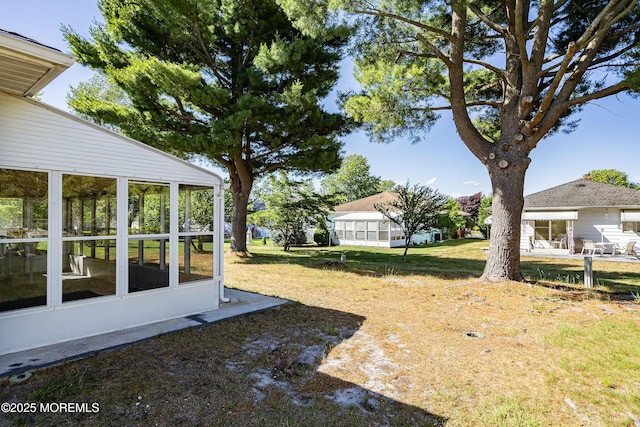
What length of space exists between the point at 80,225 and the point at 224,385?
3.62 metres

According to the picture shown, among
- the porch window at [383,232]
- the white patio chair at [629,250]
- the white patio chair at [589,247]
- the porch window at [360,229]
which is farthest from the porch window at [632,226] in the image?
the porch window at [360,229]

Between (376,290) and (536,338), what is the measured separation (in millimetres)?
3955

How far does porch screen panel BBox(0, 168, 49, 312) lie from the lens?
4355 millimetres

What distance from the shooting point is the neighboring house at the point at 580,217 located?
17328 mm

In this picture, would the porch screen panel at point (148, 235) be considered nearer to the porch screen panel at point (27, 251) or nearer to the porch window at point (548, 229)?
the porch screen panel at point (27, 251)

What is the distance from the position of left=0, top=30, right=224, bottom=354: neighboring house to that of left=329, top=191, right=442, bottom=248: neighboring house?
61.0ft

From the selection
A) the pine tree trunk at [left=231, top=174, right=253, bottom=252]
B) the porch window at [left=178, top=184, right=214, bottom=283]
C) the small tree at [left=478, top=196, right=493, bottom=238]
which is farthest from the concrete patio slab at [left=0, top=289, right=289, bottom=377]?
the small tree at [left=478, top=196, right=493, bottom=238]

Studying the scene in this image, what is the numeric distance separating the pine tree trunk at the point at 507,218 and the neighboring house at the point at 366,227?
1455 cm

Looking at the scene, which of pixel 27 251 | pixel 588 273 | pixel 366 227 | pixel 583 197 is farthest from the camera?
pixel 366 227

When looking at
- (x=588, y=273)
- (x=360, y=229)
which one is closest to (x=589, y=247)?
(x=588, y=273)

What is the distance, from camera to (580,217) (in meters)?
18.8

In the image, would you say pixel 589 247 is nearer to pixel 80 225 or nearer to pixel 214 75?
pixel 214 75

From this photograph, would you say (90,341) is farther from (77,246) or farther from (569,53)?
(569,53)

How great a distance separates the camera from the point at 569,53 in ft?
22.6
